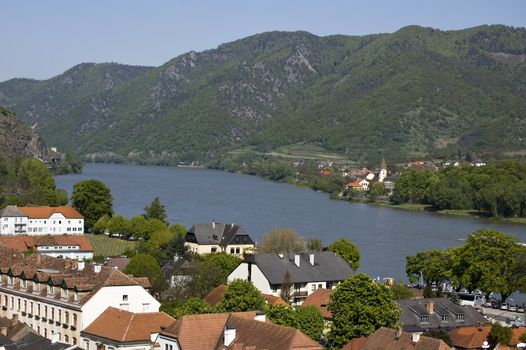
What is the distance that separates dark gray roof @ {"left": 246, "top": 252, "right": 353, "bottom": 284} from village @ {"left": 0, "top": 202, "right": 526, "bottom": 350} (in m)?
0.05

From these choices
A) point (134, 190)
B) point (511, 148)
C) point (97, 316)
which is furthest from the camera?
point (511, 148)

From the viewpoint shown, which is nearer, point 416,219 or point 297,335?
point 297,335

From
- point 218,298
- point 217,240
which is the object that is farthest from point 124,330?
point 217,240

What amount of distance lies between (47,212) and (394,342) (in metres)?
45.5

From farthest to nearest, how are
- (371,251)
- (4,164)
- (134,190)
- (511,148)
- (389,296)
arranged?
(511,148) < (134,190) < (4,164) < (371,251) < (389,296)

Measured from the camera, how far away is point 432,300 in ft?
125

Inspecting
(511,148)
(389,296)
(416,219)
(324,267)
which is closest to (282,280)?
(324,267)

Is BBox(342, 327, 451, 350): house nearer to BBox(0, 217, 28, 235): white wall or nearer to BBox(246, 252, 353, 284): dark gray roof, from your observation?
BBox(246, 252, 353, 284): dark gray roof

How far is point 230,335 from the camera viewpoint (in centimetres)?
2361

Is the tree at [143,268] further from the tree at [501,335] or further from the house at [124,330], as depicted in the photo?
the tree at [501,335]

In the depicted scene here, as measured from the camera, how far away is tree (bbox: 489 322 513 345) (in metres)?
31.8

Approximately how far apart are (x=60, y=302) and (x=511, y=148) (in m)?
175

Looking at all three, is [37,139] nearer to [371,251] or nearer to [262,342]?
[371,251]

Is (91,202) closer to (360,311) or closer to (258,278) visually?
(258,278)
